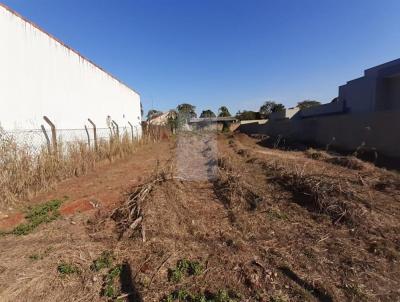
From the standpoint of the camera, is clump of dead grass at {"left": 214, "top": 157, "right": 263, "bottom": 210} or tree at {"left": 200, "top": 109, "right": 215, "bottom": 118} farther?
tree at {"left": 200, "top": 109, "right": 215, "bottom": 118}

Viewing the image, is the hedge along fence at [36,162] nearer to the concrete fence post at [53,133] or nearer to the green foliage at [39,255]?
→ the concrete fence post at [53,133]

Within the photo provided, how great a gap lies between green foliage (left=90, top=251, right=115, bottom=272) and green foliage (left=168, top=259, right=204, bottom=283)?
2.30 ft

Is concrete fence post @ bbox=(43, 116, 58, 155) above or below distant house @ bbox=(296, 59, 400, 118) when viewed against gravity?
below

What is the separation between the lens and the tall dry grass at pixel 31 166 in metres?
5.09

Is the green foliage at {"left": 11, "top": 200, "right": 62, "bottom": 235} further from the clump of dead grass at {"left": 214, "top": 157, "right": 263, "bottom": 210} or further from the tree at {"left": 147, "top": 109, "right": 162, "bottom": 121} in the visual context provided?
the tree at {"left": 147, "top": 109, "right": 162, "bottom": 121}

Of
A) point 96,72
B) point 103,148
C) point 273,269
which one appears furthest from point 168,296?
point 96,72

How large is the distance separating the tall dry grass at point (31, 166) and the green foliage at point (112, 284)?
10.9 feet

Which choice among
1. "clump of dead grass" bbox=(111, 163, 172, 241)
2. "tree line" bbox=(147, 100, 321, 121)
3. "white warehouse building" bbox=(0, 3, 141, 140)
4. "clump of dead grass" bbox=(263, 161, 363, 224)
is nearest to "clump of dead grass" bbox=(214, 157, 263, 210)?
"clump of dead grass" bbox=(263, 161, 363, 224)

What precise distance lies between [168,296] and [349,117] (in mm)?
11795

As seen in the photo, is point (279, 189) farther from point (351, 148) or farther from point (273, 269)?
point (351, 148)

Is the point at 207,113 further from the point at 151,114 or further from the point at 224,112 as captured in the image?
the point at 151,114

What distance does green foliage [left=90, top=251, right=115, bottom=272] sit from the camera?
2786mm

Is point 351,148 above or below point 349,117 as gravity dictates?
below

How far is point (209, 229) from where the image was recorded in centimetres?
363
